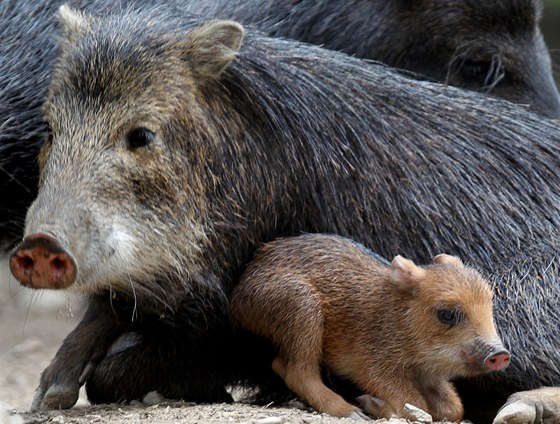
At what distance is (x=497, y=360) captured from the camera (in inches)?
204

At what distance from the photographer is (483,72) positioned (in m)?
8.12

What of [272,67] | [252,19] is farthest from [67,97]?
[252,19]

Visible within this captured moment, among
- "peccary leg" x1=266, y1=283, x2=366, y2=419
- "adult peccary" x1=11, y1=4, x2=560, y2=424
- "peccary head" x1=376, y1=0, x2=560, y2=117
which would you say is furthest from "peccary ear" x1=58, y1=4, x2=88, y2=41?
"peccary head" x1=376, y1=0, x2=560, y2=117

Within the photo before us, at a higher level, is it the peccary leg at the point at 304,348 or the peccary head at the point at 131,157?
the peccary head at the point at 131,157

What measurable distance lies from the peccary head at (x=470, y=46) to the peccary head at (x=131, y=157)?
2.48 meters

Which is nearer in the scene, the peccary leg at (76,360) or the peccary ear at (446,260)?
the peccary ear at (446,260)

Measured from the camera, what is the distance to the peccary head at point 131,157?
17.0 feet

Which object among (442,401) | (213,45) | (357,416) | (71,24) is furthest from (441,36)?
(357,416)

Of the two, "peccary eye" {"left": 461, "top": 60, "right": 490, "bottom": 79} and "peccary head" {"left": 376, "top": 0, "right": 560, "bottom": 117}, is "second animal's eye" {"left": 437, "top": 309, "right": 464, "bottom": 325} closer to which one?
"peccary head" {"left": 376, "top": 0, "right": 560, "bottom": 117}

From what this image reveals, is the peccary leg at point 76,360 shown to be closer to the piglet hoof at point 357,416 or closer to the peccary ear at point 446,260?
the piglet hoof at point 357,416

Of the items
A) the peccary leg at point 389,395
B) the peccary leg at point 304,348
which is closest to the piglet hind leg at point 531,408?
the peccary leg at point 389,395

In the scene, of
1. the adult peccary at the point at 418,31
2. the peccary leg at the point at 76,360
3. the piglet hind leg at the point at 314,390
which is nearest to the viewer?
the piglet hind leg at the point at 314,390

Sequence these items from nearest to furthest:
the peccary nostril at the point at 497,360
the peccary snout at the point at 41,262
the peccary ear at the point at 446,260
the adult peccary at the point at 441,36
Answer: the peccary snout at the point at 41,262 → the peccary nostril at the point at 497,360 → the peccary ear at the point at 446,260 → the adult peccary at the point at 441,36

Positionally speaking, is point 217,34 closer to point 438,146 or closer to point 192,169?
point 192,169
